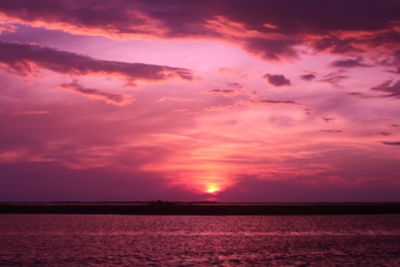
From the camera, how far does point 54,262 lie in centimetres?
3734

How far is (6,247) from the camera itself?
156 ft

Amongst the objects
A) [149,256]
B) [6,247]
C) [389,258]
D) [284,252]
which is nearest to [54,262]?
[149,256]

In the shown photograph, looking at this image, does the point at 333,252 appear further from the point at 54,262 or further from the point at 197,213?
the point at 197,213

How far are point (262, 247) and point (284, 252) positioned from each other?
215 inches

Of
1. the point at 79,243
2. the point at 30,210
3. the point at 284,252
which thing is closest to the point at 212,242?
the point at 284,252

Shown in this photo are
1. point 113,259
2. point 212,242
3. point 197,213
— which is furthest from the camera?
point 197,213

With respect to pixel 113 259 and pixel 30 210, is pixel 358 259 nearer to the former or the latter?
pixel 113 259

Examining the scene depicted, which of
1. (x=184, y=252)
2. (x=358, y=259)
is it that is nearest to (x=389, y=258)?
(x=358, y=259)

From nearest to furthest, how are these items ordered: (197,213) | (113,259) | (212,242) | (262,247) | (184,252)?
(113,259), (184,252), (262,247), (212,242), (197,213)

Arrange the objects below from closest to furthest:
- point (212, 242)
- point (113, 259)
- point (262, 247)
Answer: point (113, 259)
point (262, 247)
point (212, 242)

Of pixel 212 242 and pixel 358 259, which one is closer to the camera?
pixel 358 259

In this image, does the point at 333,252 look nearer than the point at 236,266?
No

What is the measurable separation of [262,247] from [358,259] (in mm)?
12790

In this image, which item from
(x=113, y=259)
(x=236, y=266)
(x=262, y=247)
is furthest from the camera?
(x=262, y=247)
